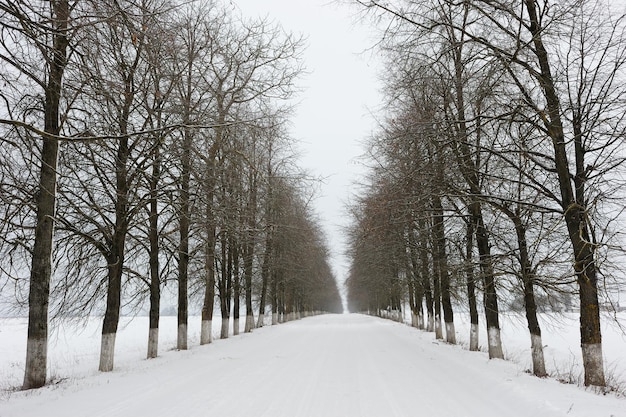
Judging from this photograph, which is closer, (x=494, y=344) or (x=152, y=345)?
(x=494, y=344)

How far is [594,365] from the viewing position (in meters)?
7.99

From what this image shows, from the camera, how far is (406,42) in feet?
28.3

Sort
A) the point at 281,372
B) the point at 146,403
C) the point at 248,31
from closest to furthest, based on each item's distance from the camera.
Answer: the point at 146,403 → the point at 281,372 → the point at 248,31

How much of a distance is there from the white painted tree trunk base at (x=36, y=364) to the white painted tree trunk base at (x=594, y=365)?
1083cm

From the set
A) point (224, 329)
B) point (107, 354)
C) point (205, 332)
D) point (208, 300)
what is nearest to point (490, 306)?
point (107, 354)

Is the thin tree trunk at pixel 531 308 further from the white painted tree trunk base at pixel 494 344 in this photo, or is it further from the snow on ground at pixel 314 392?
the white painted tree trunk base at pixel 494 344

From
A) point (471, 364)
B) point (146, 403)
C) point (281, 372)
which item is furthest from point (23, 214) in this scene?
point (471, 364)

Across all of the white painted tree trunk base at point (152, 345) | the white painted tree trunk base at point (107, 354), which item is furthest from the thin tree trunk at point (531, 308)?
the white painted tree trunk base at point (152, 345)

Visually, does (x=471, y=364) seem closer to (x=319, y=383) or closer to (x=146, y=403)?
(x=319, y=383)

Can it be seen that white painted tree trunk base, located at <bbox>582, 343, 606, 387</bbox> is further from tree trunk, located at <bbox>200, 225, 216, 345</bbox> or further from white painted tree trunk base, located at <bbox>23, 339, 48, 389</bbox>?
tree trunk, located at <bbox>200, 225, 216, 345</bbox>

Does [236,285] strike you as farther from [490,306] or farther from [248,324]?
[490,306]

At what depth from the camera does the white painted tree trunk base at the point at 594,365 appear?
792 centimetres

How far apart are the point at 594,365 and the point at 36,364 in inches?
436

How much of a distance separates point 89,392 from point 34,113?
22.2ft
